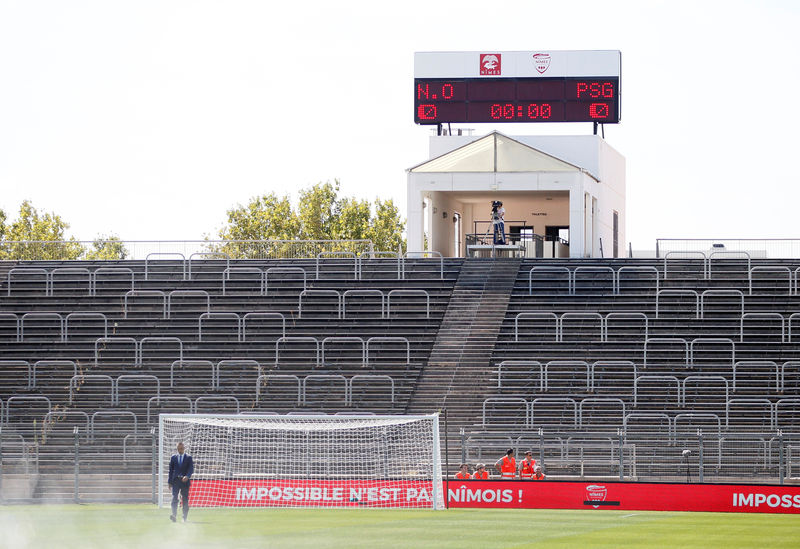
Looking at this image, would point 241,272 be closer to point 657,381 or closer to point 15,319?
point 15,319

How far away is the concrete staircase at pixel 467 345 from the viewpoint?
3659cm

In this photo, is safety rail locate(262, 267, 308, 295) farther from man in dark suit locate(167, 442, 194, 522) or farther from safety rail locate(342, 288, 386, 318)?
man in dark suit locate(167, 442, 194, 522)

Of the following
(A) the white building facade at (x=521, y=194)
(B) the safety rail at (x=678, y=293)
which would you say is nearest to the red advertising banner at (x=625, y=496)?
(B) the safety rail at (x=678, y=293)

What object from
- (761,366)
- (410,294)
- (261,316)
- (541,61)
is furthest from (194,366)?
(541,61)

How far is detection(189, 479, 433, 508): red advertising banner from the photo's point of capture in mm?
28672

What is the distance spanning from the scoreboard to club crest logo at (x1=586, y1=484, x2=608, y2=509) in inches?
922

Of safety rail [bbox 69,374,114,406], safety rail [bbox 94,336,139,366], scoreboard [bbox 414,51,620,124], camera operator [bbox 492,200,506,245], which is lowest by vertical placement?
safety rail [bbox 69,374,114,406]

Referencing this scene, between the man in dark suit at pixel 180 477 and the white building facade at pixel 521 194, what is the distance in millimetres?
23010

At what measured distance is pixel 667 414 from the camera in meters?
34.9

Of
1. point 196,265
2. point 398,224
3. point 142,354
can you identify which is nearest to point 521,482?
point 142,354

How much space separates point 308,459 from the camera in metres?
31.0

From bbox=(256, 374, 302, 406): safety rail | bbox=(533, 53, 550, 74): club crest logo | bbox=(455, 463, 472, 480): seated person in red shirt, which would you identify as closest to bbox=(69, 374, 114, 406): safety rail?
bbox=(256, 374, 302, 406): safety rail

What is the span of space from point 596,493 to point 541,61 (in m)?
24.7

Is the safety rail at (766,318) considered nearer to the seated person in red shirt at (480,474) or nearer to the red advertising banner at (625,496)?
the red advertising banner at (625,496)
